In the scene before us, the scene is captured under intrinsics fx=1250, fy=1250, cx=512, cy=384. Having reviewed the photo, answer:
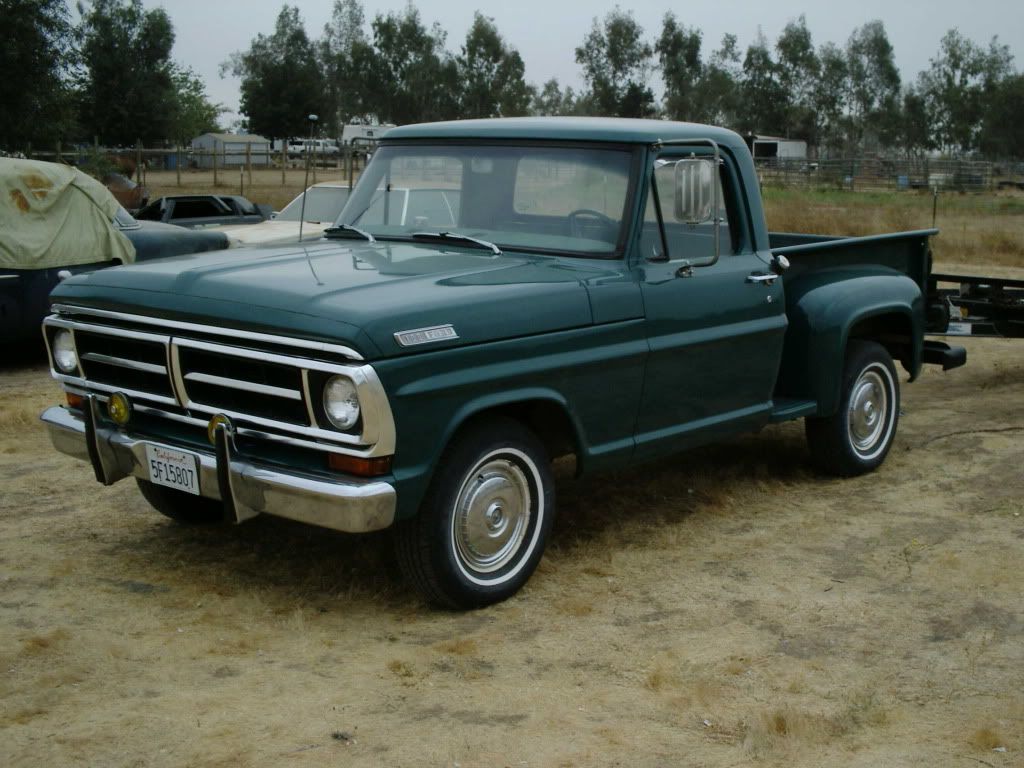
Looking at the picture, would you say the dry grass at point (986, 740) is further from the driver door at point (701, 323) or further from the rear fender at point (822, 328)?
the rear fender at point (822, 328)

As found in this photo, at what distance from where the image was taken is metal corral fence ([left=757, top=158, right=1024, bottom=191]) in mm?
47406

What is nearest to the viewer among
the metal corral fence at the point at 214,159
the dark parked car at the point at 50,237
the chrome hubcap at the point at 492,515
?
the chrome hubcap at the point at 492,515

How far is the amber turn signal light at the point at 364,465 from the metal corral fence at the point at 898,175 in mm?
44763

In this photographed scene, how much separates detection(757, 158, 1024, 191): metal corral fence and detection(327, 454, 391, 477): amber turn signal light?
147ft

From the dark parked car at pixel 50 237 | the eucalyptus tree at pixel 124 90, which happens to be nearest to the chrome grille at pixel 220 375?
the dark parked car at pixel 50 237

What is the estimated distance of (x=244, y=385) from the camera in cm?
471

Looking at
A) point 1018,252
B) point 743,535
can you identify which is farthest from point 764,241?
point 1018,252

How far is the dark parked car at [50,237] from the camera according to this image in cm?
1011

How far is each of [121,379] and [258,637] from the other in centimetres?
134

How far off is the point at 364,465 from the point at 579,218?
1.74m

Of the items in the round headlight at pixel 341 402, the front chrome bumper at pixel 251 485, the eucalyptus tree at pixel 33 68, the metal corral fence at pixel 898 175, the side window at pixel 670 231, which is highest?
the eucalyptus tree at pixel 33 68

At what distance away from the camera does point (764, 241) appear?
6328mm

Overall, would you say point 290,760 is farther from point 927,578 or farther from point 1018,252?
point 1018,252

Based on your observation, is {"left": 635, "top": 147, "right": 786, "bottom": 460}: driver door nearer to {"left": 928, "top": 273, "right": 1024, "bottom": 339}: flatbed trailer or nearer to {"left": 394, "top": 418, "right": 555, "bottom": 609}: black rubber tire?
{"left": 394, "top": 418, "right": 555, "bottom": 609}: black rubber tire
